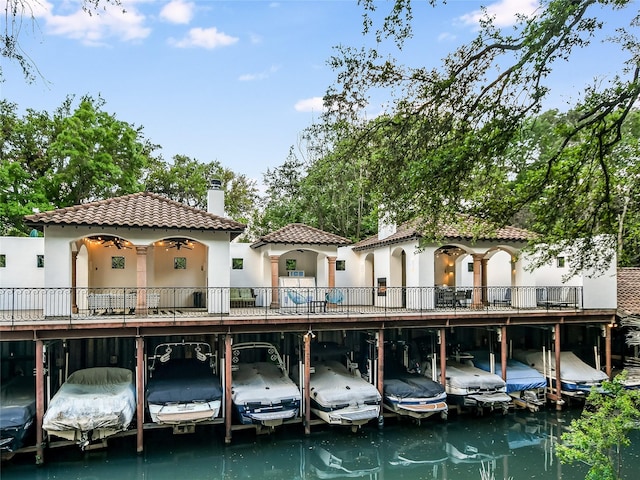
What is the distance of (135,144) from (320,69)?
928 inches

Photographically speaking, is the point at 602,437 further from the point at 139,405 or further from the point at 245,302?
the point at 245,302

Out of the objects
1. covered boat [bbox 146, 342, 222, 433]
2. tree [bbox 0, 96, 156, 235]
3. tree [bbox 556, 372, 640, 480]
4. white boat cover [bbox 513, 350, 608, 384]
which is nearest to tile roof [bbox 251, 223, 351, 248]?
covered boat [bbox 146, 342, 222, 433]

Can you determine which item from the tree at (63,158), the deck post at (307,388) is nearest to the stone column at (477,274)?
the deck post at (307,388)

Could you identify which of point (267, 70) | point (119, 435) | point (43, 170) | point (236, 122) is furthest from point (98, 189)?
point (119, 435)

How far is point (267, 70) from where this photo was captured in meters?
16.7

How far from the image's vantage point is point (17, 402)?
527 inches

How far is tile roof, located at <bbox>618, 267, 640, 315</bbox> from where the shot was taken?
1912cm

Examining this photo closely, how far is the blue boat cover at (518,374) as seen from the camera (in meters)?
17.1

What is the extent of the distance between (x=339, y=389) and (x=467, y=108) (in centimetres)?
955

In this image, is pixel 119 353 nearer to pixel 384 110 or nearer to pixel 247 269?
pixel 247 269

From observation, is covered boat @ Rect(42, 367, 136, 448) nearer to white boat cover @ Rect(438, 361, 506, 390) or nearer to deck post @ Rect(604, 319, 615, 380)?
white boat cover @ Rect(438, 361, 506, 390)

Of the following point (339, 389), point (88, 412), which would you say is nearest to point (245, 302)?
point (339, 389)

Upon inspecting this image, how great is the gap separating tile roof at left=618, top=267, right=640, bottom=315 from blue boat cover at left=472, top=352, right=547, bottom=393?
4737 millimetres

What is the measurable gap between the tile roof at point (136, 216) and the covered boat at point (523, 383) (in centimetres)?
1061
